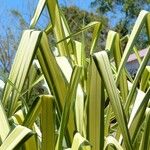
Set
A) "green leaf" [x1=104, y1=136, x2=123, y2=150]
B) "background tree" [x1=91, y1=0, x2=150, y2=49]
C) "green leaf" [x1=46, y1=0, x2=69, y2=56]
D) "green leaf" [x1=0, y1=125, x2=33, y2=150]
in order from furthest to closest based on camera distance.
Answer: "background tree" [x1=91, y1=0, x2=150, y2=49] → "green leaf" [x1=46, y1=0, x2=69, y2=56] → "green leaf" [x1=104, y1=136, x2=123, y2=150] → "green leaf" [x1=0, y1=125, x2=33, y2=150]

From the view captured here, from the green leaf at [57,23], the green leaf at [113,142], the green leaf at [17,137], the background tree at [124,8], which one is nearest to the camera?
the green leaf at [17,137]

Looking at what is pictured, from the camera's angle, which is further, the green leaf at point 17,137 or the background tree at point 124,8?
the background tree at point 124,8

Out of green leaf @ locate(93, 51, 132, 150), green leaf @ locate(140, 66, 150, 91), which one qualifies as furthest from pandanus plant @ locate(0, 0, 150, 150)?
green leaf @ locate(140, 66, 150, 91)

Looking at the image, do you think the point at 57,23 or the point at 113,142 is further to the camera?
the point at 57,23

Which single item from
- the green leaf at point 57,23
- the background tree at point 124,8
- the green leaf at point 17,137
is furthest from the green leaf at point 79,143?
the background tree at point 124,8

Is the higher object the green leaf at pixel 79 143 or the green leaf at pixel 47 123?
the green leaf at pixel 47 123

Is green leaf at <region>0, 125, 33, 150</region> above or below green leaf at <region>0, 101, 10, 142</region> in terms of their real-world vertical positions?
above

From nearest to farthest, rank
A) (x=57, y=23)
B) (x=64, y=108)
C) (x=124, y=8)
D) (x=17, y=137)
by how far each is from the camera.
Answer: (x=17, y=137)
(x=64, y=108)
(x=57, y=23)
(x=124, y=8)

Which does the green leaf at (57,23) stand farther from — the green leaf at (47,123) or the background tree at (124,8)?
the background tree at (124,8)

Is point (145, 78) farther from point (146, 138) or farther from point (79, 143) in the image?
point (79, 143)

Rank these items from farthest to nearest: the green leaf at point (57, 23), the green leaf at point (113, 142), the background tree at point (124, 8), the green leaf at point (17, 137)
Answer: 1. the background tree at point (124, 8)
2. the green leaf at point (57, 23)
3. the green leaf at point (113, 142)
4. the green leaf at point (17, 137)

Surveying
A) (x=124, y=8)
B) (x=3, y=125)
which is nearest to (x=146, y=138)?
(x=3, y=125)

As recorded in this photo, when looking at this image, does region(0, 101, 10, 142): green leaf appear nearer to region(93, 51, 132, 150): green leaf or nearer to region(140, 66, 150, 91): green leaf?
region(93, 51, 132, 150): green leaf

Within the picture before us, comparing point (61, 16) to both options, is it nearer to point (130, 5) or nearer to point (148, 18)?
point (148, 18)
